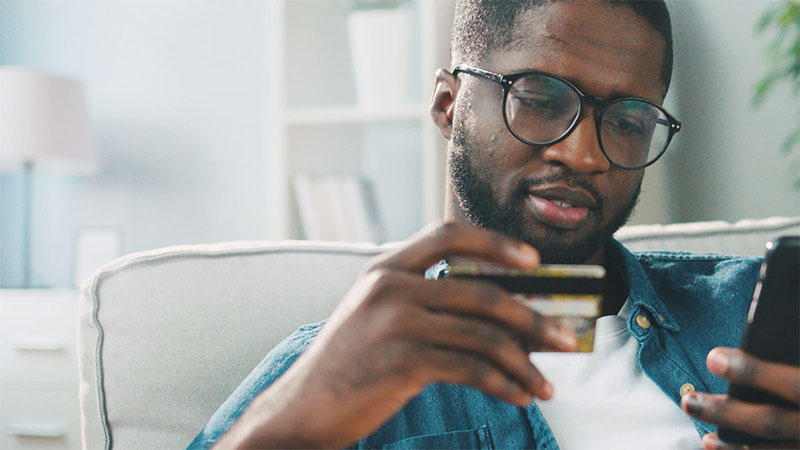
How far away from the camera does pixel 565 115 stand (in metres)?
0.95

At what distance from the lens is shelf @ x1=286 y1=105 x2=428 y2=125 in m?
1.98

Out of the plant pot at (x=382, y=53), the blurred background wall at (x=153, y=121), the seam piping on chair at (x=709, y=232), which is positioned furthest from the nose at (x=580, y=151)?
the blurred background wall at (x=153, y=121)

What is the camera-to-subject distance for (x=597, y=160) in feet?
3.11

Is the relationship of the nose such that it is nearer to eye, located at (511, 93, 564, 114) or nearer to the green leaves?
eye, located at (511, 93, 564, 114)

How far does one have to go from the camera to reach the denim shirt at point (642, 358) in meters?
0.79

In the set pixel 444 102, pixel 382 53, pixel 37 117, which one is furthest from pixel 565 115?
pixel 37 117

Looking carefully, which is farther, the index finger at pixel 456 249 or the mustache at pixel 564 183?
the mustache at pixel 564 183

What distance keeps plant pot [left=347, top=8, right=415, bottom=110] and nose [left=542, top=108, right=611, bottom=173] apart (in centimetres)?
111

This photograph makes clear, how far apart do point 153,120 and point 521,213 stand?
1.77 metres

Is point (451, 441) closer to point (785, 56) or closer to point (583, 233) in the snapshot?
point (583, 233)

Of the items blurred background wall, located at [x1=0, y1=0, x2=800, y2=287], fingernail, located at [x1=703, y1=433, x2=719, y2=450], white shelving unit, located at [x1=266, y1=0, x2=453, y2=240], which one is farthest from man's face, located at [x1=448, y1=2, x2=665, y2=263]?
blurred background wall, located at [x1=0, y1=0, x2=800, y2=287]

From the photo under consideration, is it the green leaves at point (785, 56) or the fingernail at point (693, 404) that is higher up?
the green leaves at point (785, 56)

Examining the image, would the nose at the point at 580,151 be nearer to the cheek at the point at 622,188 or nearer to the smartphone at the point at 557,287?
the cheek at the point at 622,188

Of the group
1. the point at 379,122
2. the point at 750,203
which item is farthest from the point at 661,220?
the point at 379,122
